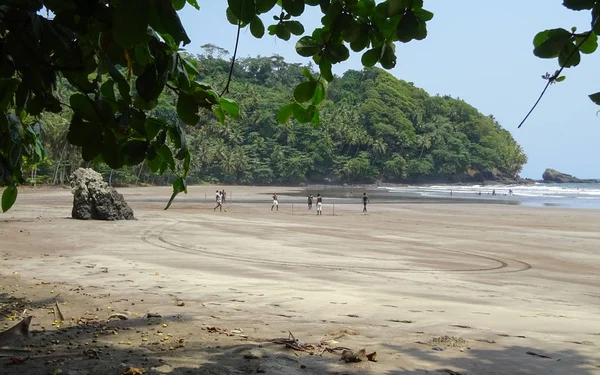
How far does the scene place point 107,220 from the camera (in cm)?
2030

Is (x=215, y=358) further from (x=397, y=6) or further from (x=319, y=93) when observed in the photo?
(x=397, y=6)

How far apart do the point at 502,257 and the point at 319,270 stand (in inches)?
269

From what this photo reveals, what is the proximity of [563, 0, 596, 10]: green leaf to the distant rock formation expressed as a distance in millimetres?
136516

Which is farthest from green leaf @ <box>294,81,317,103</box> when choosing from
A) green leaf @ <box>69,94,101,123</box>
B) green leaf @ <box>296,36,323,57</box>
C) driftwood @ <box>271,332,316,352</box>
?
driftwood @ <box>271,332,316,352</box>

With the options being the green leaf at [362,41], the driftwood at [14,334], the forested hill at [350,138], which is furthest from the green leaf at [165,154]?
the forested hill at [350,138]

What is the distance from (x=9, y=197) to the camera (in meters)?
2.89

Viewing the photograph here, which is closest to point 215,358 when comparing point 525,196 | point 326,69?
point 326,69

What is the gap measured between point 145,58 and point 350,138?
8886 centimetres

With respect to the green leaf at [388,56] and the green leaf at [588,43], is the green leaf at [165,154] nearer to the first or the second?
the green leaf at [388,56]

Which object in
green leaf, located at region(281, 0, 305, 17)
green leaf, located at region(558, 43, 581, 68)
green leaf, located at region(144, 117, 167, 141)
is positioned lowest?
green leaf, located at region(144, 117, 167, 141)

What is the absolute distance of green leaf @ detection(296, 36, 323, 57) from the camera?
109 inches

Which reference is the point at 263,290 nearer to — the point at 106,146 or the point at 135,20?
the point at 106,146

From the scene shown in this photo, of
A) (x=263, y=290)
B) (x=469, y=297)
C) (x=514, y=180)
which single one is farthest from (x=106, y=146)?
(x=514, y=180)

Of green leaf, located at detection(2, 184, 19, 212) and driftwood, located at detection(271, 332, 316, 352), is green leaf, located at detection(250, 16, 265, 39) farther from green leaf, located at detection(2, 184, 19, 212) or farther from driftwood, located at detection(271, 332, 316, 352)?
driftwood, located at detection(271, 332, 316, 352)
